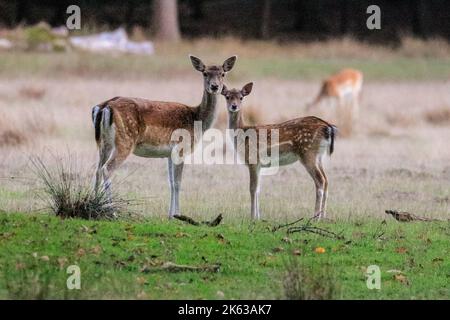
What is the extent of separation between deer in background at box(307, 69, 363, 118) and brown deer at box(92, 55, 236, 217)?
10.2 meters

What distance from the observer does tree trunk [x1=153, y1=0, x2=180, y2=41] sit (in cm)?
3481

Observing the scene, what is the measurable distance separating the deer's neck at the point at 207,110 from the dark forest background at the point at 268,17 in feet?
74.1

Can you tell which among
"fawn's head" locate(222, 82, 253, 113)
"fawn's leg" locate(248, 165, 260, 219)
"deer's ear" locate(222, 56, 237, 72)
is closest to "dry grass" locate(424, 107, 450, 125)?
"deer's ear" locate(222, 56, 237, 72)

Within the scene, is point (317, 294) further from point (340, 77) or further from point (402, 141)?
point (340, 77)

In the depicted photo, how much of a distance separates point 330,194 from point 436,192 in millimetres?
1424

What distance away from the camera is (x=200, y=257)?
10984 millimetres

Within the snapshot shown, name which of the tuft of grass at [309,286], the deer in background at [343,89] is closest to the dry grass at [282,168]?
the deer in background at [343,89]

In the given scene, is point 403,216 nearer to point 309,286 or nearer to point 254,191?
point 254,191

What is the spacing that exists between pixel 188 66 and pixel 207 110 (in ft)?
52.8

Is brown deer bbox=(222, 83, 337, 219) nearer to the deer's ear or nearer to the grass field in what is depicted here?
the grass field

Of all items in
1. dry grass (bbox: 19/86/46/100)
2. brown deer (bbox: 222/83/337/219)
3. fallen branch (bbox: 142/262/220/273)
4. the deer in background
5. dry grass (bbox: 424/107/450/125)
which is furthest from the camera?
the deer in background

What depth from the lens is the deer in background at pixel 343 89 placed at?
78.8 feet

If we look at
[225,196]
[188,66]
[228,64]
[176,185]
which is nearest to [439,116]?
[188,66]

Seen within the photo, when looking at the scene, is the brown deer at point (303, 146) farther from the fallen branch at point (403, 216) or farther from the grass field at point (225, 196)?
the fallen branch at point (403, 216)
